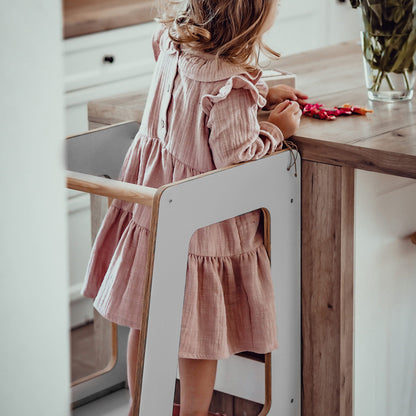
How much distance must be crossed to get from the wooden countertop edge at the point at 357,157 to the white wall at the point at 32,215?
38.0 inches

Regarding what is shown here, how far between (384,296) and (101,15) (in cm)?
148

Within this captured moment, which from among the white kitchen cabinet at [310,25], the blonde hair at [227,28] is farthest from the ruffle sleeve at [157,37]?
the white kitchen cabinet at [310,25]

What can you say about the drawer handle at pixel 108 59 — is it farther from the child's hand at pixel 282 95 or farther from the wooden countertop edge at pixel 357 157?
the wooden countertop edge at pixel 357 157

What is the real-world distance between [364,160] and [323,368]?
1.42 feet

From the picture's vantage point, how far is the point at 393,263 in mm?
1495

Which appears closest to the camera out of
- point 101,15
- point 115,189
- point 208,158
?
point 115,189

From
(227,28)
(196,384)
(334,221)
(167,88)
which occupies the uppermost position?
(227,28)

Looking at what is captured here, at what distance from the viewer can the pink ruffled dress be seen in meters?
1.23

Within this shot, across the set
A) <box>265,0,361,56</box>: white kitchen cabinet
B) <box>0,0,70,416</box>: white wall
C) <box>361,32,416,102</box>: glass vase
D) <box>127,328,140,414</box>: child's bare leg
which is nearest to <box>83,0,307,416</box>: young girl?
<box>127,328,140,414</box>: child's bare leg

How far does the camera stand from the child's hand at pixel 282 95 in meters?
1.47

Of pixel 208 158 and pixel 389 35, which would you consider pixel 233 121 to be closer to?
pixel 208 158

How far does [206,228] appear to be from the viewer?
1.29 m

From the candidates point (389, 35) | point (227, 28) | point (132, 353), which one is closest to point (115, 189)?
point (227, 28)

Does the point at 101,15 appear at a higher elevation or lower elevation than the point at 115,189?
higher
